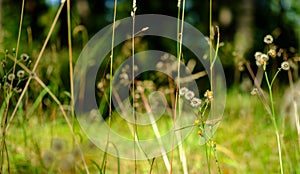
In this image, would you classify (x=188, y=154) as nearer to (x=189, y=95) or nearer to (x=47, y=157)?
(x=47, y=157)

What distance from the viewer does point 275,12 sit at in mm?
8469

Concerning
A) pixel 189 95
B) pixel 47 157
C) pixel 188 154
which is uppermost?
pixel 189 95

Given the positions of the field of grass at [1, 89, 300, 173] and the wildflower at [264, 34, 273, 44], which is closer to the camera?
the wildflower at [264, 34, 273, 44]

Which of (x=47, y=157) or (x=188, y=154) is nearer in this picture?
(x=47, y=157)

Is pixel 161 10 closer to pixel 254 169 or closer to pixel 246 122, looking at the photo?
pixel 246 122

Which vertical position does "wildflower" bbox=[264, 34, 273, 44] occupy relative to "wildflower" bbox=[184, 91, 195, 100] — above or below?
above

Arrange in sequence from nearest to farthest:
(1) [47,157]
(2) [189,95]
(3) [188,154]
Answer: (2) [189,95]
(1) [47,157]
(3) [188,154]

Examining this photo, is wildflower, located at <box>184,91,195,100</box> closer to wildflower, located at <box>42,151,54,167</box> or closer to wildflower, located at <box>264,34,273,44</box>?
wildflower, located at <box>264,34,273,44</box>

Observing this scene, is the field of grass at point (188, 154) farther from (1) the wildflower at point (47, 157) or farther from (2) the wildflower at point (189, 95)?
(2) the wildflower at point (189, 95)

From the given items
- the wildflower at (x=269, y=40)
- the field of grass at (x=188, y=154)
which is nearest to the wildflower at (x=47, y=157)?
the field of grass at (x=188, y=154)

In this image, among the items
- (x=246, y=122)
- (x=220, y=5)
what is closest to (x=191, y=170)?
(x=246, y=122)

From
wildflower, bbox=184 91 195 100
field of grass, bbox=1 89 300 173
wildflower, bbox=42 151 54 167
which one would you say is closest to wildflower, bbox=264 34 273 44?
wildflower, bbox=184 91 195 100

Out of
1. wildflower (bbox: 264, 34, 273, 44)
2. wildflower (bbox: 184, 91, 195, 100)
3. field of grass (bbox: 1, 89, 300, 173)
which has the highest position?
wildflower (bbox: 264, 34, 273, 44)

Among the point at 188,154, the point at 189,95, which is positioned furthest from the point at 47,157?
the point at 188,154
